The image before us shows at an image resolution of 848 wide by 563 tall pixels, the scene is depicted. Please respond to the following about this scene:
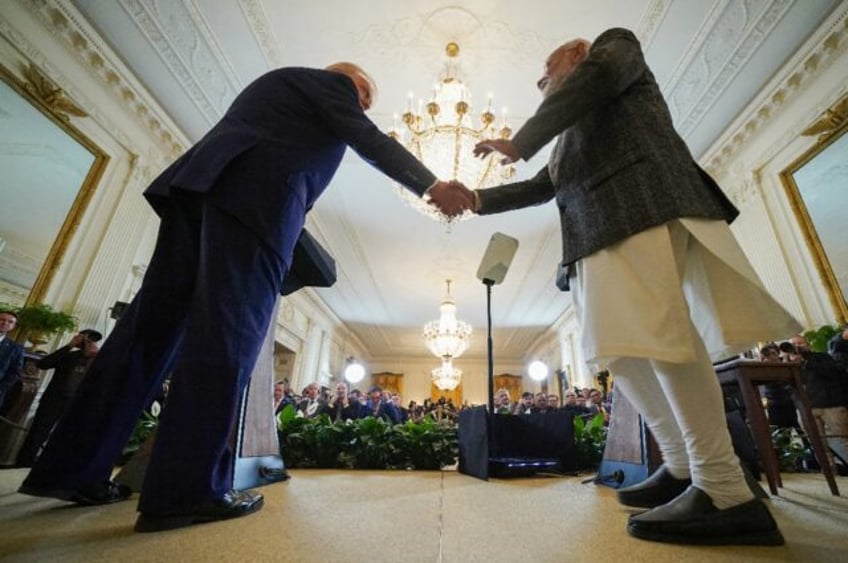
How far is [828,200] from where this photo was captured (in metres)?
3.23

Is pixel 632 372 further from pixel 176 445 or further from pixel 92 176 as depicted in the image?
pixel 92 176

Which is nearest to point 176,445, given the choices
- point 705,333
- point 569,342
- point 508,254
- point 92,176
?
point 705,333

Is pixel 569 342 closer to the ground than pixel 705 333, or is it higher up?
higher up

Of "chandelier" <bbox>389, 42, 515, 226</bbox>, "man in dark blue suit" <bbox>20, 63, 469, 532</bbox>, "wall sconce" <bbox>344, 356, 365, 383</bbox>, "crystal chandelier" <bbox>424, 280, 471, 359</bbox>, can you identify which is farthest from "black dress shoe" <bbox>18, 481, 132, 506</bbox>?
"wall sconce" <bbox>344, 356, 365, 383</bbox>

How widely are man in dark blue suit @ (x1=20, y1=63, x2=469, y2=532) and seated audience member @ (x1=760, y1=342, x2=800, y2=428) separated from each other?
3840mm

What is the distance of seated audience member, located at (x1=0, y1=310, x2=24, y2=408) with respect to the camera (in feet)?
9.00

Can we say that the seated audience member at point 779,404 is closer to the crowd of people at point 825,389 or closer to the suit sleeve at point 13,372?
the crowd of people at point 825,389

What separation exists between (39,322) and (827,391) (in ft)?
20.3

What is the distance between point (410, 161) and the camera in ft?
4.27

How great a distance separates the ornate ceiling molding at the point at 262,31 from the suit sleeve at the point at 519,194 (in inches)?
124

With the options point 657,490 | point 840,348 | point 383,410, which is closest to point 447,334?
point 383,410

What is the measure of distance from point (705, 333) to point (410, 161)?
99cm

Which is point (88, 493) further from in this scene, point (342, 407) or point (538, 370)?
point (538, 370)

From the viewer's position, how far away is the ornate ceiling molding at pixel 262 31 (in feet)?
10.7
